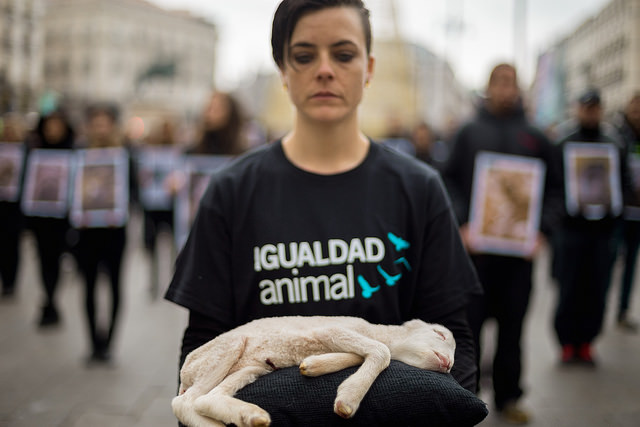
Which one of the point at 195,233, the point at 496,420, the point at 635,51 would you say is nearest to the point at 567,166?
the point at 496,420

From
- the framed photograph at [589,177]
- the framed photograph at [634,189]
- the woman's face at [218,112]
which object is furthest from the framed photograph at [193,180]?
the framed photograph at [634,189]

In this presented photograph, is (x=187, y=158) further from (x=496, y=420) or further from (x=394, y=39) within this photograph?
(x=394, y=39)

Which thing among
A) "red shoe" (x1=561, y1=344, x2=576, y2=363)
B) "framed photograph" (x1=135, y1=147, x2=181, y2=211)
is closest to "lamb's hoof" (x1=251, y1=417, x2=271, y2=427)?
"red shoe" (x1=561, y1=344, x2=576, y2=363)

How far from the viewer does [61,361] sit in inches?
203

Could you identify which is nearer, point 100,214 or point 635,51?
point 100,214

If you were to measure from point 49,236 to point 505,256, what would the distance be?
455 cm

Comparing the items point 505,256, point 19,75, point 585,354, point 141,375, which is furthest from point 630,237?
point 19,75

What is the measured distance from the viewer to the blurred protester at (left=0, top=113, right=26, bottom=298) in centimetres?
713

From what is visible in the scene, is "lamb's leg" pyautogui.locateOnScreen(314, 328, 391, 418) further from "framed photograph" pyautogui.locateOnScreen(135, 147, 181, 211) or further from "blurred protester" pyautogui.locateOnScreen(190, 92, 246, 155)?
"framed photograph" pyautogui.locateOnScreen(135, 147, 181, 211)

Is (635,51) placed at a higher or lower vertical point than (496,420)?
higher

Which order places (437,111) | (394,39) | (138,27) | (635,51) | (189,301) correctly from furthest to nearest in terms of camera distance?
1. (138,27)
2. (437,111)
3. (394,39)
4. (635,51)
5. (189,301)

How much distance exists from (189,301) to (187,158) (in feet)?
15.1

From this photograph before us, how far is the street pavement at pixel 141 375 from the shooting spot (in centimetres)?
407

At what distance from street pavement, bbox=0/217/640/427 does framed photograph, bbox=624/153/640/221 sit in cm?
115
